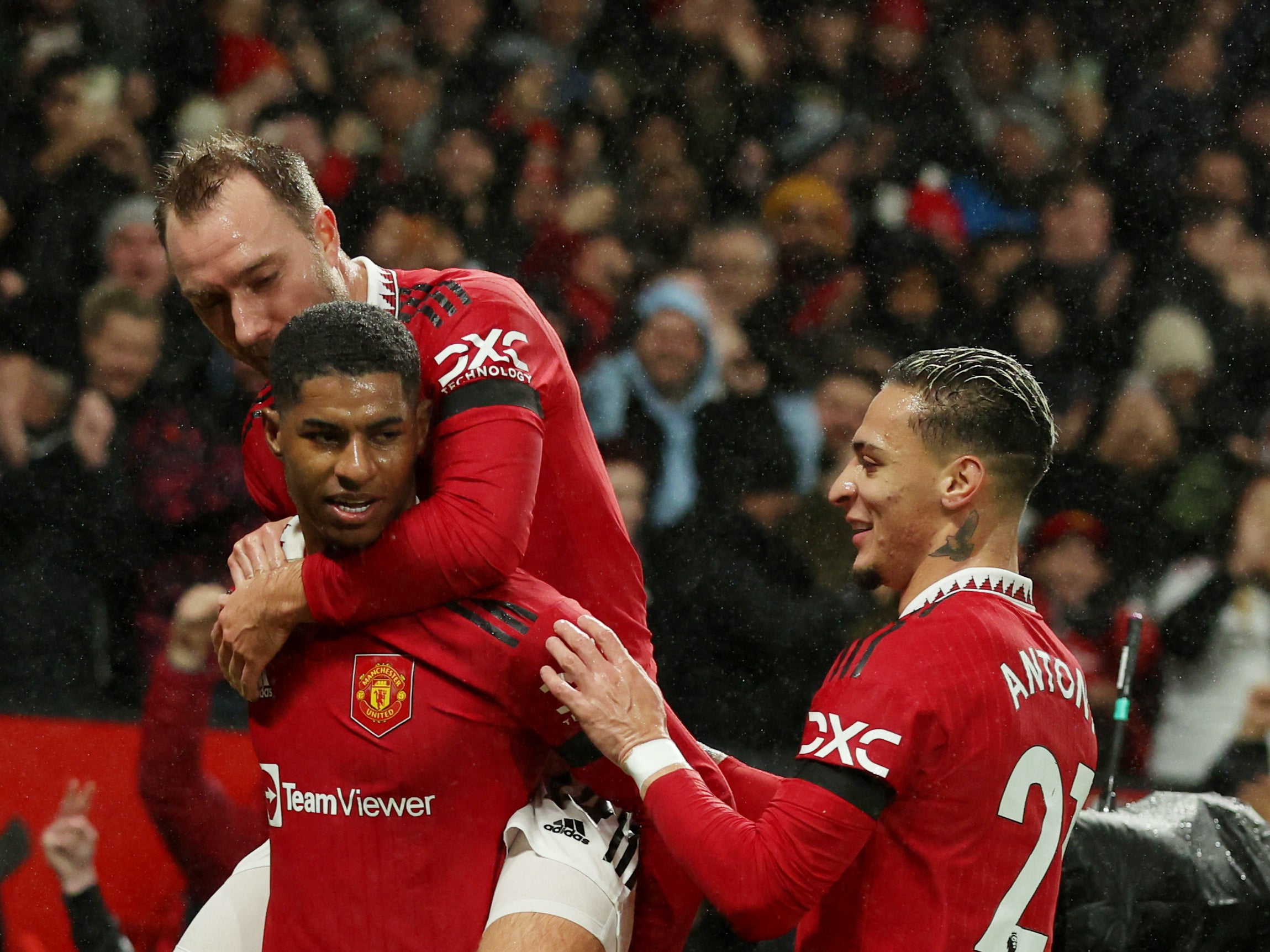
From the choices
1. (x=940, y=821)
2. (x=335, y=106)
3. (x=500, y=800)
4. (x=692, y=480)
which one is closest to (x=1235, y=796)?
(x=692, y=480)

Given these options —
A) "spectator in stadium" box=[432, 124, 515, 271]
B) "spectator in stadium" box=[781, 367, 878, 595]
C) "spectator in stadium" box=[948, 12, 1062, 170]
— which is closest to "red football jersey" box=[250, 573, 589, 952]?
"spectator in stadium" box=[781, 367, 878, 595]

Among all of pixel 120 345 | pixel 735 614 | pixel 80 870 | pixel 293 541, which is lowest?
pixel 80 870

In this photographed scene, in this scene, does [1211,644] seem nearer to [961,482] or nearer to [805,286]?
[805,286]

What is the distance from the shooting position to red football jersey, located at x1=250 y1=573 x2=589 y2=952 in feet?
6.16

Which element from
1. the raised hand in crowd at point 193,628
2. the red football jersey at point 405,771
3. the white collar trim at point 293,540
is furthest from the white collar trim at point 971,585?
the raised hand in crowd at point 193,628

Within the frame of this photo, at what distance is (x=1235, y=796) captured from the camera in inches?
171

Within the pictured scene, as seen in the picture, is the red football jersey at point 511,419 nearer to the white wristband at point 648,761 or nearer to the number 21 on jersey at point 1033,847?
the white wristband at point 648,761

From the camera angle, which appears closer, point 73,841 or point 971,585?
point 971,585

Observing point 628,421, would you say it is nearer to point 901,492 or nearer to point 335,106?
point 335,106

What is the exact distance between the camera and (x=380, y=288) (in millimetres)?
2170

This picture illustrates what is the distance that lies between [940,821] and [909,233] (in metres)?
3.64

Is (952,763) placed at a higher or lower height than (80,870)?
higher

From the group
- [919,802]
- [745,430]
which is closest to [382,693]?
[919,802]

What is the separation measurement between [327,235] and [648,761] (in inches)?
36.2
